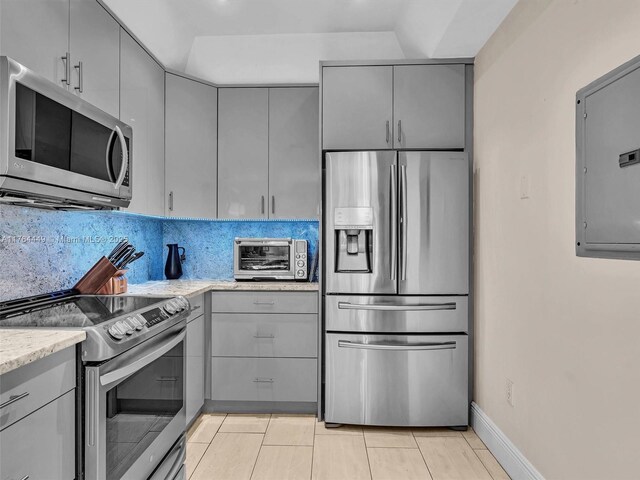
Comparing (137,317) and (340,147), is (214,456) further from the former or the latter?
(340,147)

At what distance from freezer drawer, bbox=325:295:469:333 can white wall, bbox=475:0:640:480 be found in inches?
6.2

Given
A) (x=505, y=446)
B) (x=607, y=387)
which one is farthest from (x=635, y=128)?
(x=505, y=446)

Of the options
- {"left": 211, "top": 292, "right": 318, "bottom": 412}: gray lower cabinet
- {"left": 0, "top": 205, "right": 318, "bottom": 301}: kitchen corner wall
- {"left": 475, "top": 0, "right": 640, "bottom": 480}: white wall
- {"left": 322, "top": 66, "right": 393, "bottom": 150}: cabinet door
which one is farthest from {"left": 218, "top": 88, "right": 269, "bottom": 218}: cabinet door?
{"left": 475, "top": 0, "right": 640, "bottom": 480}: white wall

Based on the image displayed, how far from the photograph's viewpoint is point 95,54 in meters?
2.16

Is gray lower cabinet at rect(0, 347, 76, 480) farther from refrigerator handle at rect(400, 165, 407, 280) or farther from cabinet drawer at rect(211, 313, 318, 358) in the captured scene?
refrigerator handle at rect(400, 165, 407, 280)

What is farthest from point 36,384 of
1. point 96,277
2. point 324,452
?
point 324,452

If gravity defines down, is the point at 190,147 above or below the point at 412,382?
above

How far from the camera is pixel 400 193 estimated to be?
283cm

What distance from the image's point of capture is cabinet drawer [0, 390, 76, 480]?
1.10 meters

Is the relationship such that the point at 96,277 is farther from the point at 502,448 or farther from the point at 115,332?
the point at 502,448

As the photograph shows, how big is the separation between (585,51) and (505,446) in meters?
2.01

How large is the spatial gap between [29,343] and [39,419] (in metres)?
0.22

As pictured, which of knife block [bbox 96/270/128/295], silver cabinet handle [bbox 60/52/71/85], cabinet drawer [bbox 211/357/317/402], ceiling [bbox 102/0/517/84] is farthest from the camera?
cabinet drawer [bbox 211/357/317/402]

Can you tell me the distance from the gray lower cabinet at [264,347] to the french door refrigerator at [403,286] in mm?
307
